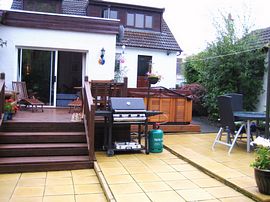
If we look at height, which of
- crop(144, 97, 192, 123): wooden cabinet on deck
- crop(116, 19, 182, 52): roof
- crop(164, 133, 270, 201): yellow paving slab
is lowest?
crop(164, 133, 270, 201): yellow paving slab

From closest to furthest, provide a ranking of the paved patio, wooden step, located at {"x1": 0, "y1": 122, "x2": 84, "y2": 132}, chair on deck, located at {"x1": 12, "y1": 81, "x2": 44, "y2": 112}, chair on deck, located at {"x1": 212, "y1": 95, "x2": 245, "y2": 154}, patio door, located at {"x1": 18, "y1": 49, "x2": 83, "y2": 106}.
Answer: the paved patio → chair on deck, located at {"x1": 212, "y1": 95, "x2": 245, "y2": 154} → wooden step, located at {"x1": 0, "y1": 122, "x2": 84, "y2": 132} → chair on deck, located at {"x1": 12, "y1": 81, "x2": 44, "y2": 112} → patio door, located at {"x1": 18, "y1": 49, "x2": 83, "y2": 106}

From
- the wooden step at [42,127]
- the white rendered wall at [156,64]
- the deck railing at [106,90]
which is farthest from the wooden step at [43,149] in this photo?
the white rendered wall at [156,64]

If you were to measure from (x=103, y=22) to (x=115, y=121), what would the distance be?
4.93 metres

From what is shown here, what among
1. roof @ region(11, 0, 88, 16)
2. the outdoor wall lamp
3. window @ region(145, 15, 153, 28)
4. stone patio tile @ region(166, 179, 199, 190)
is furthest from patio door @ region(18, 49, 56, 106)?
window @ region(145, 15, 153, 28)

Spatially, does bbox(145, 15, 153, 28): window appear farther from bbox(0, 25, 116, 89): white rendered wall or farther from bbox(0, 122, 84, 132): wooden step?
bbox(0, 122, 84, 132): wooden step

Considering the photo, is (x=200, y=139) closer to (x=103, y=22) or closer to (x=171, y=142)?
(x=171, y=142)

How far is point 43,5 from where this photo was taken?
562 inches

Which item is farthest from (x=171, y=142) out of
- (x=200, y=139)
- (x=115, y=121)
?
(x=115, y=121)

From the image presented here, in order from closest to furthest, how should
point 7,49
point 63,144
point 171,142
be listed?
point 63,144, point 171,142, point 7,49

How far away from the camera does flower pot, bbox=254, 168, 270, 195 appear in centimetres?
386

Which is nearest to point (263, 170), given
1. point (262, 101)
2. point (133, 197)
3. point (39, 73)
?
point (133, 197)

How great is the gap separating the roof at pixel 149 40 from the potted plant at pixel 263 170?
11095mm

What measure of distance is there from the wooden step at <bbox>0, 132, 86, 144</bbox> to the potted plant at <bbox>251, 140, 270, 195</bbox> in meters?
3.43

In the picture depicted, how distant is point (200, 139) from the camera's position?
7867 mm
